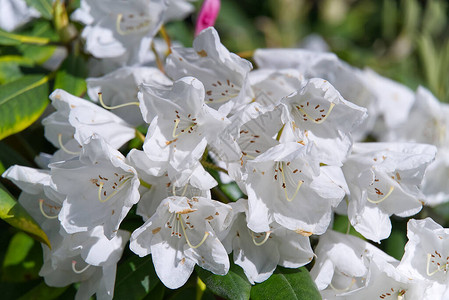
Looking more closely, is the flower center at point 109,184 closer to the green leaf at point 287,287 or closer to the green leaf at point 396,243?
the green leaf at point 287,287

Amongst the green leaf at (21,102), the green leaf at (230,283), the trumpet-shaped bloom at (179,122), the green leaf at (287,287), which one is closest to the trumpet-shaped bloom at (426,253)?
the green leaf at (287,287)

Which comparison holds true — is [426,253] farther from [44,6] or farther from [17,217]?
[44,6]

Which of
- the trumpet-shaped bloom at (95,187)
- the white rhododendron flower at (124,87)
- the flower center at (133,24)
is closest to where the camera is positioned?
the trumpet-shaped bloom at (95,187)

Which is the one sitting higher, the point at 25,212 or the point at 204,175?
the point at 204,175

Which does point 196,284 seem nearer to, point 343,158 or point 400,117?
point 343,158

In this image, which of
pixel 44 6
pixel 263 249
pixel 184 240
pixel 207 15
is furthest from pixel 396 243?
pixel 44 6

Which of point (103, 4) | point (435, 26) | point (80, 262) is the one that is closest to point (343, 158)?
point (80, 262)
